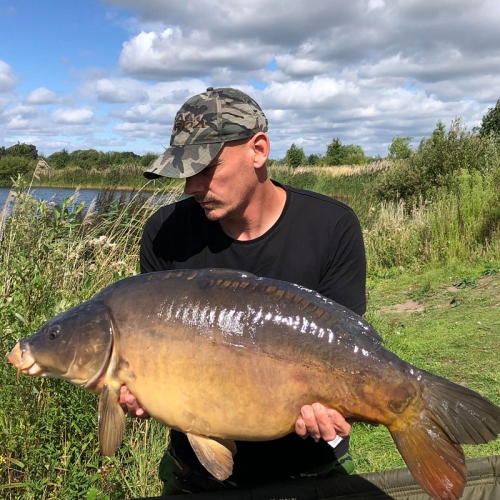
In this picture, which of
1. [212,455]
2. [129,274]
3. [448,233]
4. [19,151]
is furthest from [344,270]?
[19,151]

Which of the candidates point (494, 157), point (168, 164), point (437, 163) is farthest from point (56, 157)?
point (168, 164)

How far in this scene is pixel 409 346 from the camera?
4.54m

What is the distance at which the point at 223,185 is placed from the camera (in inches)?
63.0

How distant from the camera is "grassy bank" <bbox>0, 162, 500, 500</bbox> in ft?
→ 7.30

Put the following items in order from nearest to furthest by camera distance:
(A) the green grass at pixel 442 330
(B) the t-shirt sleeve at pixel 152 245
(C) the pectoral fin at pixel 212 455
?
(C) the pectoral fin at pixel 212 455, (B) the t-shirt sleeve at pixel 152 245, (A) the green grass at pixel 442 330

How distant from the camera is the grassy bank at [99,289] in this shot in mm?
2225

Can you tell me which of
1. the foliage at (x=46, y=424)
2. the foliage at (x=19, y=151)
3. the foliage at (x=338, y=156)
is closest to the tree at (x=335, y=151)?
the foliage at (x=338, y=156)

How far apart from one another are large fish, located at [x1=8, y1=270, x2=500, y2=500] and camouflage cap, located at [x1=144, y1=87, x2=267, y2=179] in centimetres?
38

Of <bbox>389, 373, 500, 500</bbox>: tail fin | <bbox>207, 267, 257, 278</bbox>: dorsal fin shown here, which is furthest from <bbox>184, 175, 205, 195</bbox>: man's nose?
<bbox>389, 373, 500, 500</bbox>: tail fin

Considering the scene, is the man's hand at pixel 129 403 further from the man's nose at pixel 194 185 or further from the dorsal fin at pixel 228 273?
the man's nose at pixel 194 185

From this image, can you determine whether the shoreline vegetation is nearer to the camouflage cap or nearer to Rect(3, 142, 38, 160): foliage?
the camouflage cap

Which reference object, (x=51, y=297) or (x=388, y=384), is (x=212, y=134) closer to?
(x=388, y=384)

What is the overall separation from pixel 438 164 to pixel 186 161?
11.1 m

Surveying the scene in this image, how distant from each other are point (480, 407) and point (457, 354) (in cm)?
327
